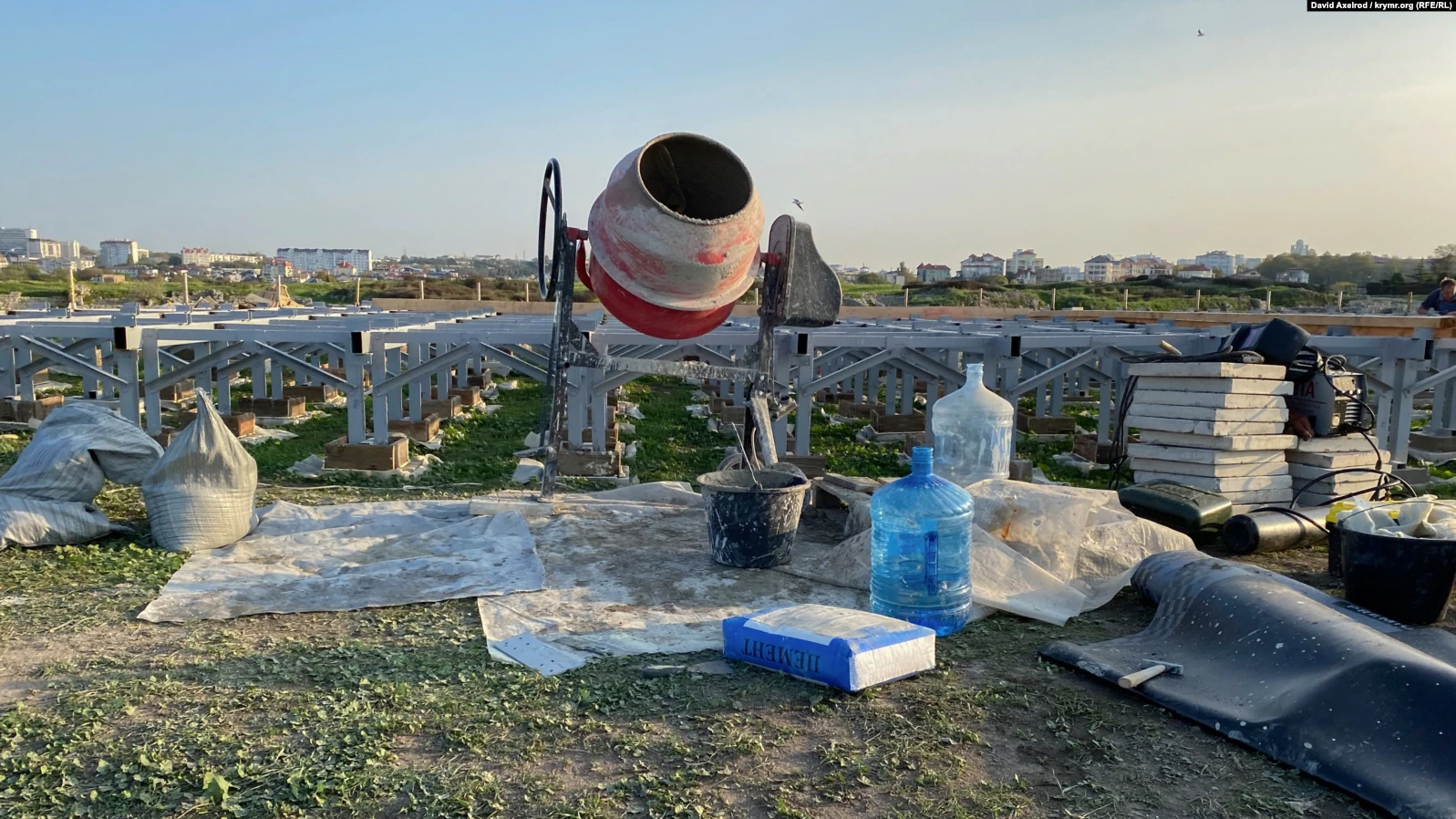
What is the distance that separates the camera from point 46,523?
17.7ft

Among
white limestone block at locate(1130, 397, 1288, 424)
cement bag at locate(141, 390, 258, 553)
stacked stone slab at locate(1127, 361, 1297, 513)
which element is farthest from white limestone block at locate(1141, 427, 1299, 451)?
cement bag at locate(141, 390, 258, 553)

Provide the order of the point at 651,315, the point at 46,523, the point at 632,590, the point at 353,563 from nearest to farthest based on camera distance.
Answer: the point at 632,590
the point at 353,563
the point at 46,523
the point at 651,315

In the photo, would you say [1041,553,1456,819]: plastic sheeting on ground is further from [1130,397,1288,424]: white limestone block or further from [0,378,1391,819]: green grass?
[1130,397,1288,424]: white limestone block

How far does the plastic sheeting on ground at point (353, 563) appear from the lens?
15.0 feet

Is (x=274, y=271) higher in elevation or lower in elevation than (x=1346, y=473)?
higher

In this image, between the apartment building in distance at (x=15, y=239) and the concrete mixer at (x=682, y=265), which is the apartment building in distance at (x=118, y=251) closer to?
the apartment building in distance at (x=15, y=239)

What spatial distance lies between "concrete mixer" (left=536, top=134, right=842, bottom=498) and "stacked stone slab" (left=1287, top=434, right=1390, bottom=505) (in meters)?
3.59

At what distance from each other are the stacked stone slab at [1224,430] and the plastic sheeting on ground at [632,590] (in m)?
3.01

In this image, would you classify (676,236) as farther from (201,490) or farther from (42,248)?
(42,248)

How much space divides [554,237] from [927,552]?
3160mm

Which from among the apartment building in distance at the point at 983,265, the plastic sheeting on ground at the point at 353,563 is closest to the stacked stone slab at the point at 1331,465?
the plastic sheeting on ground at the point at 353,563

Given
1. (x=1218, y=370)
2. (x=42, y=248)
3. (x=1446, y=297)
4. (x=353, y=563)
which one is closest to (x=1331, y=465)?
(x=1218, y=370)

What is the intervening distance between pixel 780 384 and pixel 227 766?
4.25 meters

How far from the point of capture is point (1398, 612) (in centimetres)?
407
